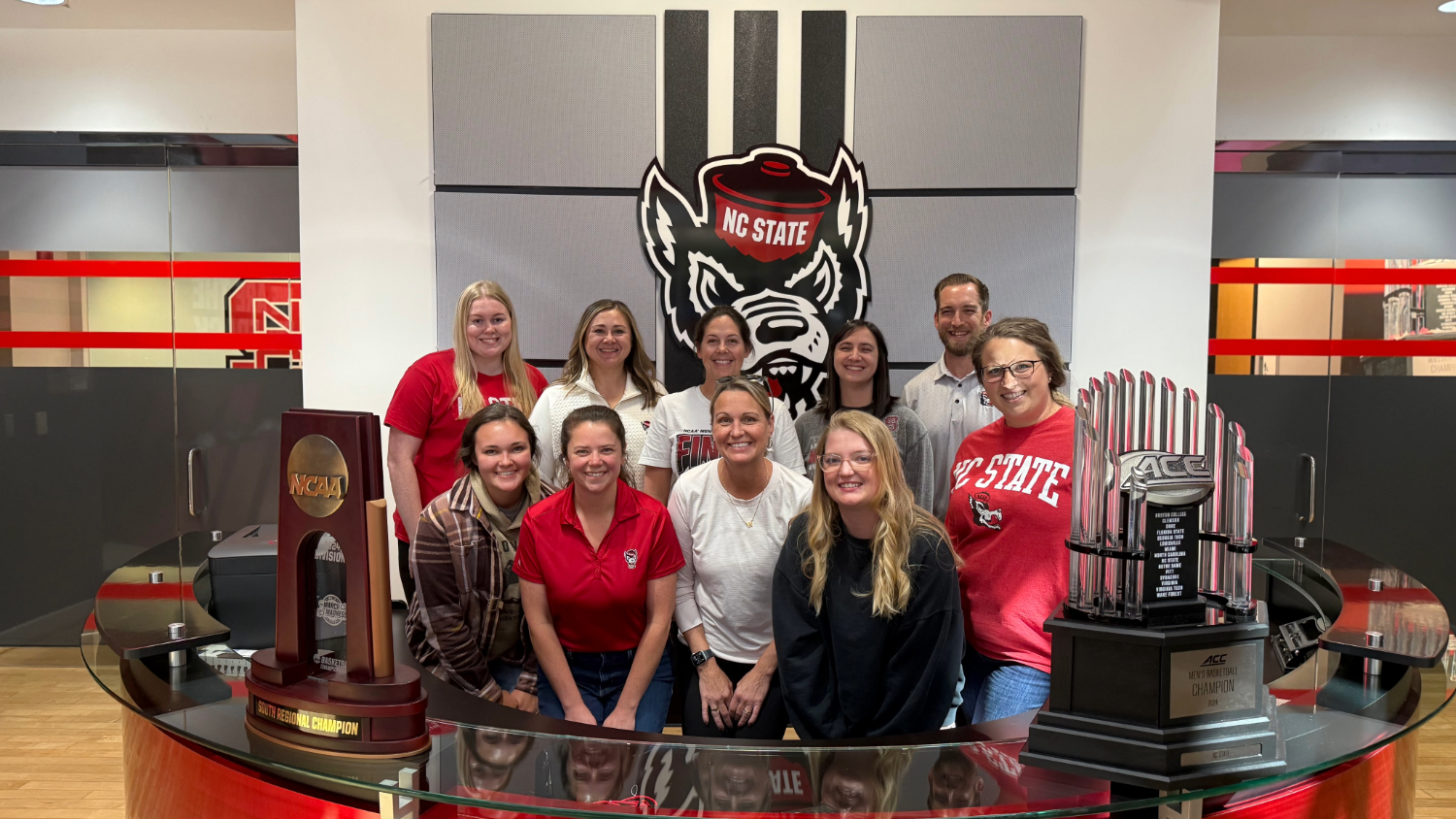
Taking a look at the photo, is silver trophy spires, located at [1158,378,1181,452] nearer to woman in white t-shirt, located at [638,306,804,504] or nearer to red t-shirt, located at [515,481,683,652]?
red t-shirt, located at [515,481,683,652]

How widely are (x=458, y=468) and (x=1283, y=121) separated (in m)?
4.11

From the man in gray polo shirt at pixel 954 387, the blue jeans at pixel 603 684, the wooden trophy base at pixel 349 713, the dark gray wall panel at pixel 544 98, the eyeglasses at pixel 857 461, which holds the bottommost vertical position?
the blue jeans at pixel 603 684

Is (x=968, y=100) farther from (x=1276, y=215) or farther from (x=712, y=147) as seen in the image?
(x=1276, y=215)

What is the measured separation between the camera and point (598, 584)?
97.0 inches

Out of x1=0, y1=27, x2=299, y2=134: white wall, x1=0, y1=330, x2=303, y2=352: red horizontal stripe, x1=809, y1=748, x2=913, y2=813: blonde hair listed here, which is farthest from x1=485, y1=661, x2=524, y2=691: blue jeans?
x1=0, y1=27, x2=299, y2=134: white wall

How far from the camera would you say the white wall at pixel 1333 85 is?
447cm

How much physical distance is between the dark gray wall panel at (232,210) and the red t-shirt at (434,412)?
6.31 feet

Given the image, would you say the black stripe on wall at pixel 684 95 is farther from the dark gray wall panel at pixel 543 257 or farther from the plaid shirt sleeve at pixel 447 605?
the plaid shirt sleeve at pixel 447 605

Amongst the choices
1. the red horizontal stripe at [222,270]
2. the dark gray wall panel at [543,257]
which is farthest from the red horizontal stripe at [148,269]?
the dark gray wall panel at [543,257]

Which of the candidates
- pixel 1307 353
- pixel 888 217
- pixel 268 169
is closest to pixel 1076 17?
pixel 888 217

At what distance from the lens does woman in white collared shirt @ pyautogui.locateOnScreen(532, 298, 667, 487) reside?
3.23 metres

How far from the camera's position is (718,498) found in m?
2.63

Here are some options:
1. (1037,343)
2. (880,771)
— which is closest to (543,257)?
(1037,343)

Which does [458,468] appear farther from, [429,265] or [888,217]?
[888,217]
